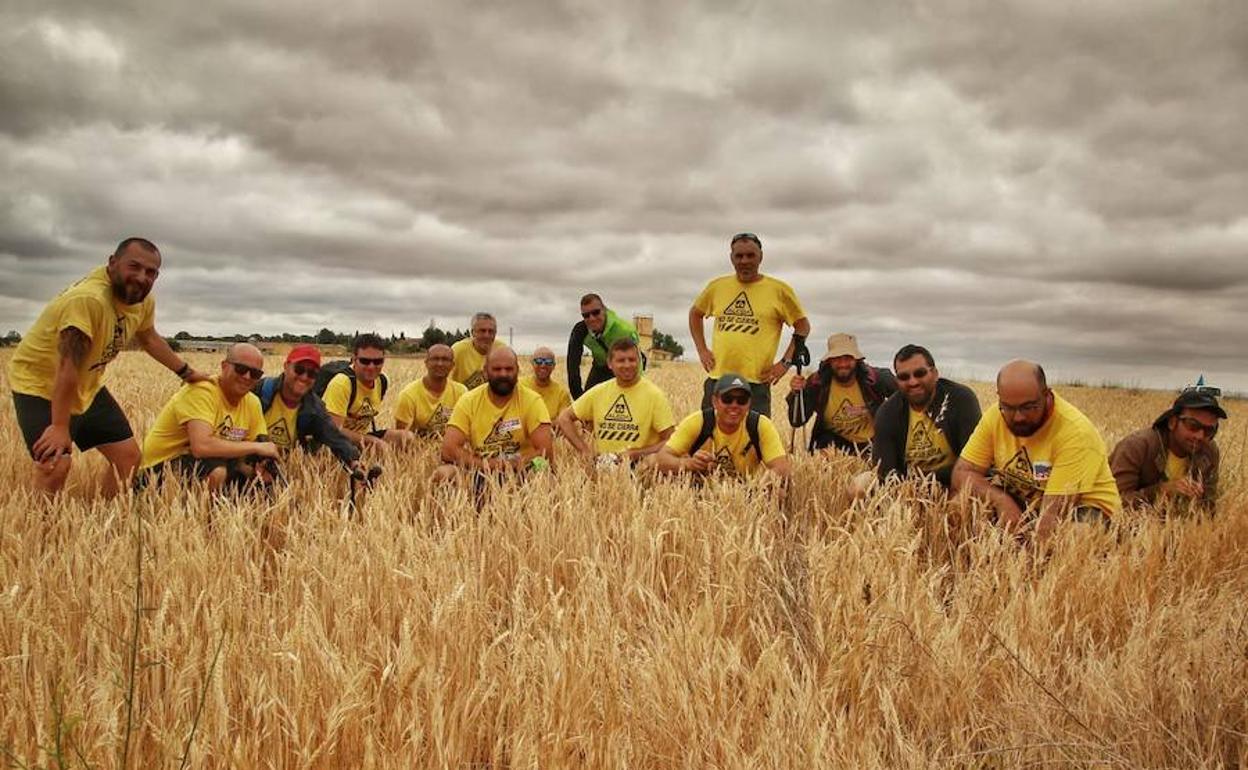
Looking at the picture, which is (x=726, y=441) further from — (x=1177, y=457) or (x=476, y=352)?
(x=476, y=352)

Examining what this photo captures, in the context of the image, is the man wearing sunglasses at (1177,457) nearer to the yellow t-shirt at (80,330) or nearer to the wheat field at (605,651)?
the wheat field at (605,651)

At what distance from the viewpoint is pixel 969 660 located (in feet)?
8.18

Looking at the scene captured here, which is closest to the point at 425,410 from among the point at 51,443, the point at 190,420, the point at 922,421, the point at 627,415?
the point at 627,415

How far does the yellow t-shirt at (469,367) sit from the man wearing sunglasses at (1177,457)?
6.93 m

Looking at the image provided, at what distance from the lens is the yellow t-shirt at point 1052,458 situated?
469 centimetres

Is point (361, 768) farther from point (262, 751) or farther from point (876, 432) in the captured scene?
point (876, 432)

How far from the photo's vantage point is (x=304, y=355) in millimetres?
6473

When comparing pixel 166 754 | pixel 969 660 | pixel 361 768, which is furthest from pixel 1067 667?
pixel 166 754

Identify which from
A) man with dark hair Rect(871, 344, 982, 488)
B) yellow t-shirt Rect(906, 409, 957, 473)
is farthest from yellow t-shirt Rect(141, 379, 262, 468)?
yellow t-shirt Rect(906, 409, 957, 473)

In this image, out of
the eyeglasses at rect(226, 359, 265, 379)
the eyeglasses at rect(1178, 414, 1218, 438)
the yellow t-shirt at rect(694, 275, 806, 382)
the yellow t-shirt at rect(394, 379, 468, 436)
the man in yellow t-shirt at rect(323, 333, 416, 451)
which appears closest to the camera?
the eyeglasses at rect(1178, 414, 1218, 438)

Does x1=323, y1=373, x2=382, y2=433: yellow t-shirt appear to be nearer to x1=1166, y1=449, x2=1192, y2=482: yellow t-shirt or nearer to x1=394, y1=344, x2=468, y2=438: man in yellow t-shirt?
x1=394, y1=344, x2=468, y2=438: man in yellow t-shirt

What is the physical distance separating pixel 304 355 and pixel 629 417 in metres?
2.94

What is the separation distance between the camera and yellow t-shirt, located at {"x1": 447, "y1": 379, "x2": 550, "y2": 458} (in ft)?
22.3

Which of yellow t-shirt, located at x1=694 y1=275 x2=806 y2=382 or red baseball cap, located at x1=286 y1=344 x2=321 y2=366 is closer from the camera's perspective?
red baseball cap, located at x1=286 y1=344 x2=321 y2=366
